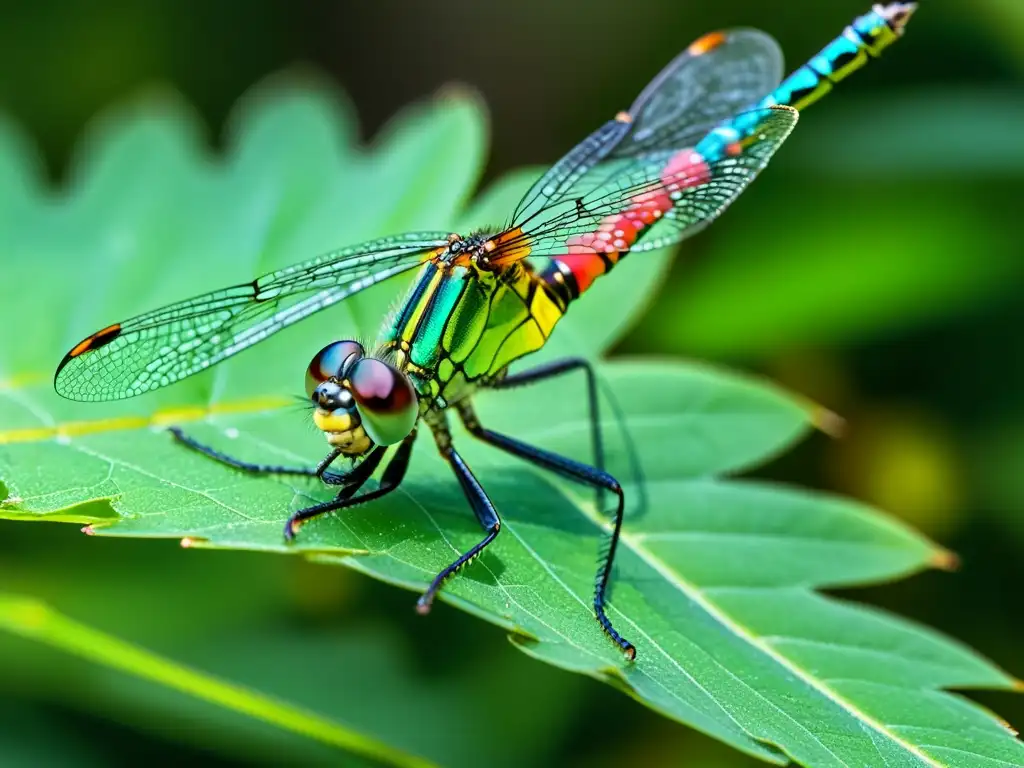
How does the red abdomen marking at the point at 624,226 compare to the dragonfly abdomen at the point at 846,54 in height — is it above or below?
below

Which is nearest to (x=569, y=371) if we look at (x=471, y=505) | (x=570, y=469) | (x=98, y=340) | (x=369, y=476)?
(x=570, y=469)

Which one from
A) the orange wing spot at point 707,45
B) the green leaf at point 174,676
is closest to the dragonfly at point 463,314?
the orange wing spot at point 707,45

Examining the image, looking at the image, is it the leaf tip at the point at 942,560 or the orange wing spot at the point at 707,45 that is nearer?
the leaf tip at the point at 942,560

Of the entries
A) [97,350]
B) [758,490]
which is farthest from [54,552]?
[758,490]

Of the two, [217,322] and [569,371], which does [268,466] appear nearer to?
[217,322]

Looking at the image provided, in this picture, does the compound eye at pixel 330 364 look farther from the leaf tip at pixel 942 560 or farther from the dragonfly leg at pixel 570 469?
the leaf tip at pixel 942 560

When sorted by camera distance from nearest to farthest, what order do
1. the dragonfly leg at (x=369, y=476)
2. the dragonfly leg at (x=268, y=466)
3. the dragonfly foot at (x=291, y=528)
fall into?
the dragonfly foot at (x=291, y=528), the dragonfly leg at (x=369, y=476), the dragonfly leg at (x=268, y=466)

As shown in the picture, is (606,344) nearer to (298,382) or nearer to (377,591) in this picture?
(298,382)
